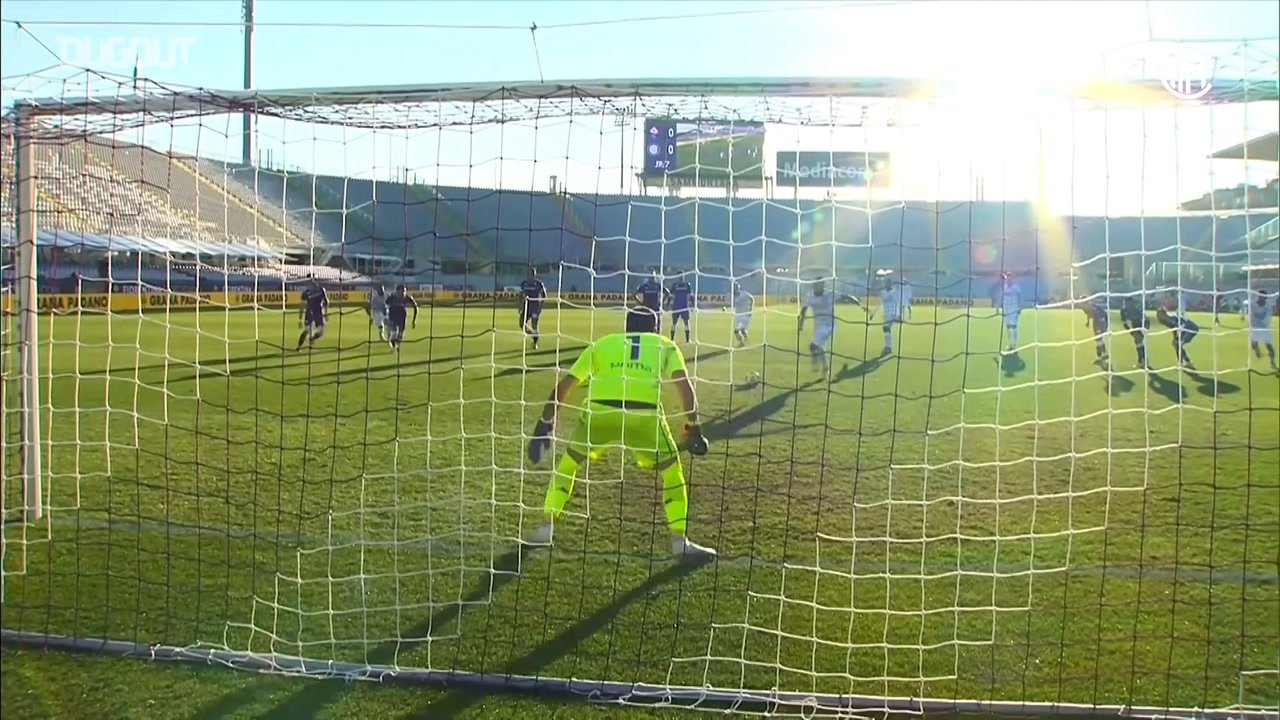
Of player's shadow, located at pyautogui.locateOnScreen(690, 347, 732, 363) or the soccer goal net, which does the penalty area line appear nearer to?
the soccer goal net

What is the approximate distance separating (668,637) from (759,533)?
6.10 feet

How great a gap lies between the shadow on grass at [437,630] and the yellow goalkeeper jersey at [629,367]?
1.09m

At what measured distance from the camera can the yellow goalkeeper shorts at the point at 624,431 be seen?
5.57m

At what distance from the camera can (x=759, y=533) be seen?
6.30 m

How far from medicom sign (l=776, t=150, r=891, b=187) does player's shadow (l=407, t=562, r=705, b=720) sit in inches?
99.3

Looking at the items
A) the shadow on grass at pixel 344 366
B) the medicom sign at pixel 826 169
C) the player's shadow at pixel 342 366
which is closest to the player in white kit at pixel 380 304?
the shadow on grass at pixel 344 366

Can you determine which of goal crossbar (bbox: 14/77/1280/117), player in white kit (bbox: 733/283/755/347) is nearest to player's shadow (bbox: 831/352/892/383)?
player in white kit (bbox: 733/283/755/347)

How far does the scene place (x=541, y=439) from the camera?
5645 mm

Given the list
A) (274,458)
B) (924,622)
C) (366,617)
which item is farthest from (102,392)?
(924,622)

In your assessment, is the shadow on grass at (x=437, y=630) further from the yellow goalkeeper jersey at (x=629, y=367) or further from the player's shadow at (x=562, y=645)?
the yellow goalkeeper jersey at (x=629, y=367)

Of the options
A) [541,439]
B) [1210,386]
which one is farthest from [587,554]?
[1210,386]

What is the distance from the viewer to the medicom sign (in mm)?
5820

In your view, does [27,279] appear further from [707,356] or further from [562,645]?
[707,356]

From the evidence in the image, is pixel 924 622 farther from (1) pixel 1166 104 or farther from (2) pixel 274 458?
(2) pixel 274 458
